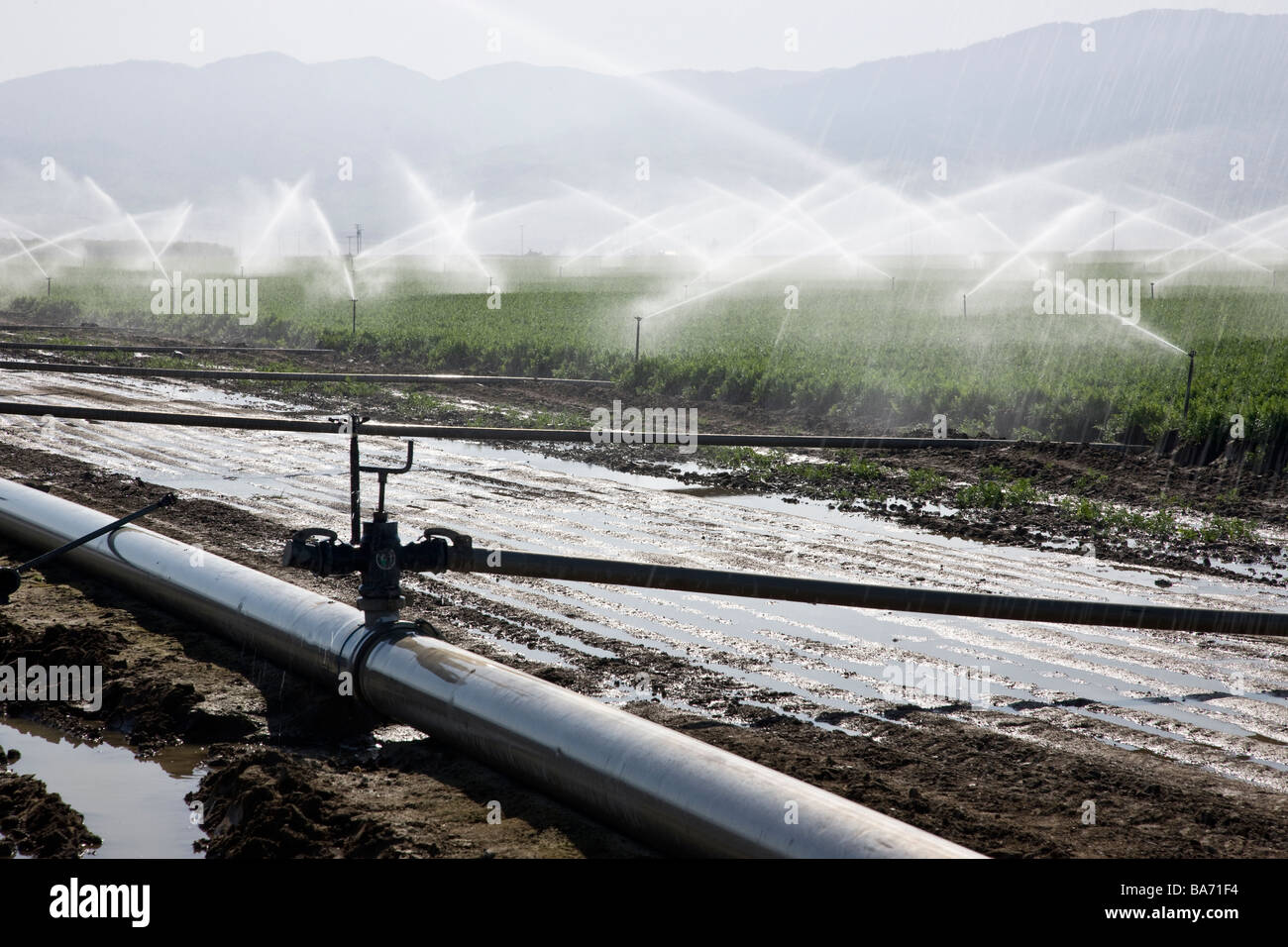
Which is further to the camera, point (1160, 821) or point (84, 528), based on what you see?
point (84, 528)

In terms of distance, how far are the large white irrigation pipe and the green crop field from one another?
1264 centimetres

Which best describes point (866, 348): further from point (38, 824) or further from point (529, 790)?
point (38, 824)

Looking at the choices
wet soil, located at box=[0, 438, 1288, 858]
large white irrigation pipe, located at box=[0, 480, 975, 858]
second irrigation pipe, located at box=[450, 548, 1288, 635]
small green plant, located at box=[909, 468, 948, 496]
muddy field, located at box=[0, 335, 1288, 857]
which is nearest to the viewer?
large white irrigation pipe, located at box=[0, 480, 975, 858]

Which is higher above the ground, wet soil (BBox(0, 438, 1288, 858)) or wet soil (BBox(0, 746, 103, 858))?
wet soil (BBox(0, 438, 1288, 858))

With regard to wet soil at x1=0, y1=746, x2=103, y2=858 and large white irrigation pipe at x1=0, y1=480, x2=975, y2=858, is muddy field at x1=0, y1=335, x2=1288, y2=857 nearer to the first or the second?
wet soil at x1=0, y1=746, x2=103, y2=858

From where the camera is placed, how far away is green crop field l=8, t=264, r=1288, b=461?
1891 cm

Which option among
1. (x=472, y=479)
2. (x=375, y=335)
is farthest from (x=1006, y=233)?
(x=472, y=479)

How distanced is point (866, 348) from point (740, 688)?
21.4 meters

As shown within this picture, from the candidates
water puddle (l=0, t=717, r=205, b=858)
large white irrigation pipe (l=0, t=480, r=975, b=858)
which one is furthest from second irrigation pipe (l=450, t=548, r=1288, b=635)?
water puddle (l=0, t=717, r=205, b=858)

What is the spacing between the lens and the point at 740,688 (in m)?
7.61

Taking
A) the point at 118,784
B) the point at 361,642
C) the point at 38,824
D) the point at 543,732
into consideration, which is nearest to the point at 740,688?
the point at 543,732

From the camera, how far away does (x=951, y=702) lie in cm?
740
